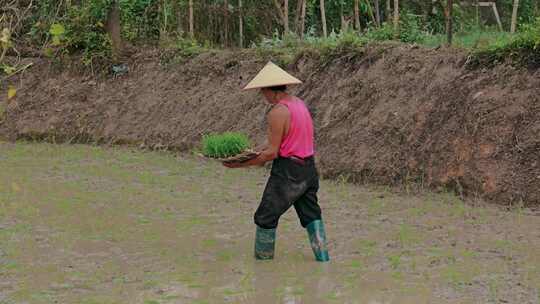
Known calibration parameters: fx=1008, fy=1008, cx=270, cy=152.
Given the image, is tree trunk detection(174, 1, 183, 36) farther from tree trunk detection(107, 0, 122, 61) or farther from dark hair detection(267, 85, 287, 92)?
dark hair detection(267, 85, 287, 92)

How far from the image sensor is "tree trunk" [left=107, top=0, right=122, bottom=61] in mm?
16156

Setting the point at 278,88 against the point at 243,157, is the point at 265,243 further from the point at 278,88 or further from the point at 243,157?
the point at 278,88

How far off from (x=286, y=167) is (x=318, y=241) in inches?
22.9

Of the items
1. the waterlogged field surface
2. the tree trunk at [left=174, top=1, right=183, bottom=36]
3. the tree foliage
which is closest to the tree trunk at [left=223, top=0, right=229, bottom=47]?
the tree foliage

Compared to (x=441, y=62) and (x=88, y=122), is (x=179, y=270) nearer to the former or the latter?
(x=441, y=62)

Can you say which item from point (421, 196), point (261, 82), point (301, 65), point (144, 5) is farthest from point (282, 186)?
point (144, 5)

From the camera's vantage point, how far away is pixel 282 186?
7297 mm

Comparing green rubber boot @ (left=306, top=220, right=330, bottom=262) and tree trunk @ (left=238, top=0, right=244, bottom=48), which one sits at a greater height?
tree trunk @ (left=238, top=0, right=244, bottom=48)

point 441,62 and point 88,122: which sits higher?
point 441,62

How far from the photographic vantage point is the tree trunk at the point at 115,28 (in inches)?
636

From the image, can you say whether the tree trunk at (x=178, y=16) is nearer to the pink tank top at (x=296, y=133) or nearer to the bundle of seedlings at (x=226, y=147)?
the bundle of seedlings at (x=226, y=147)

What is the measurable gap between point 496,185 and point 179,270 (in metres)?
3.77

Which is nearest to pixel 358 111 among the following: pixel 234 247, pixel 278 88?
pixel 234 247

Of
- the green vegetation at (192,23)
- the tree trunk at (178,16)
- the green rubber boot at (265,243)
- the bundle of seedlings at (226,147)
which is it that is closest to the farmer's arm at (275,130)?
the bundle of seedlings at (226,147)
